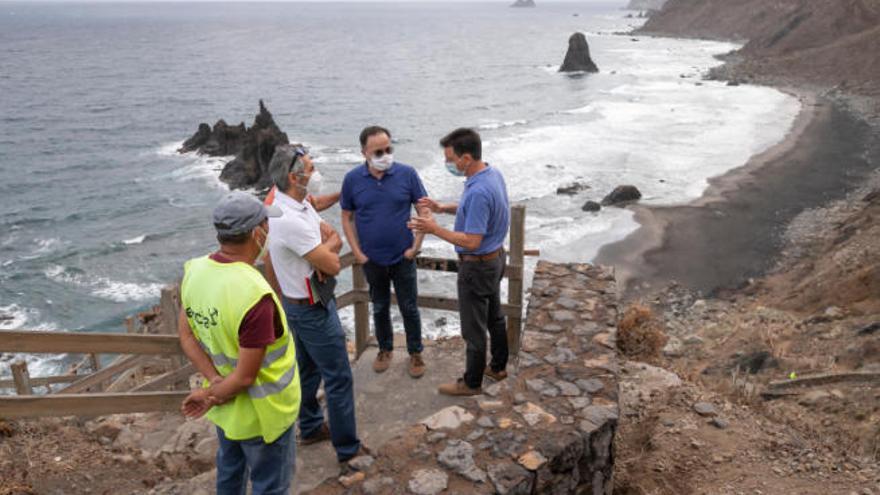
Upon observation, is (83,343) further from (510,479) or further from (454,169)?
(454,169)

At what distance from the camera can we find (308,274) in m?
4.00

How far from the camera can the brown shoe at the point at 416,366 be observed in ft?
19.4

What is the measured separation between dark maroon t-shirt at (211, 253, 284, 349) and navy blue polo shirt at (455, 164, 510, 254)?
214cm

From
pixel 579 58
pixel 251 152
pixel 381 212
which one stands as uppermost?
pixel 381 212

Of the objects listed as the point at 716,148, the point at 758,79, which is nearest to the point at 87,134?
the point at 716,148

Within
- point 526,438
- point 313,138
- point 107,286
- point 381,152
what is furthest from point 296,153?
point 313,138

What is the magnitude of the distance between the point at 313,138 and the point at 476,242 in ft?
145

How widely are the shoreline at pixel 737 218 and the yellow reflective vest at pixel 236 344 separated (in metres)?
17.3

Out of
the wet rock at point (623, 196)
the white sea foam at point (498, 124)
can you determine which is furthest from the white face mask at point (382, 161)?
the white sea foam at point (498, 124)

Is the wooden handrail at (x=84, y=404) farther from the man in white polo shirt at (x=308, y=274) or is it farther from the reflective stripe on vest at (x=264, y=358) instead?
the reflective stripe on vest at (x=264, y=358)

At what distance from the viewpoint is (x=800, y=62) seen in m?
60.3

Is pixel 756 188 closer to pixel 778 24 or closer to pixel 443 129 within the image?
pixel 443 129

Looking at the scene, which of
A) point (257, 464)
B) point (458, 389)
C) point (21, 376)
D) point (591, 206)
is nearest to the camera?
point (257, 464)

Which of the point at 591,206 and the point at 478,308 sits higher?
the point at 478,308
